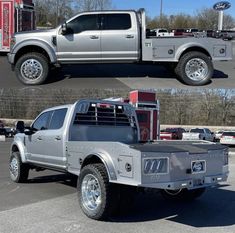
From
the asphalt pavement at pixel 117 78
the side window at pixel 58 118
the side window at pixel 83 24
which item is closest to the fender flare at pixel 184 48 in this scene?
the asphalt pavement at pixel 117 78

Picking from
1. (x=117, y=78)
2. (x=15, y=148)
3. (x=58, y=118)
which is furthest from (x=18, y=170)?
(x=117, y=78)

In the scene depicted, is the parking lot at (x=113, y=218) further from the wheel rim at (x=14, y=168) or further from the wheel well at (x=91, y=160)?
the wheel well at (x=91, y=160)

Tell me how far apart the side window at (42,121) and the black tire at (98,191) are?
248 centimetres

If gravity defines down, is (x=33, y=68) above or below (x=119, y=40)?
below

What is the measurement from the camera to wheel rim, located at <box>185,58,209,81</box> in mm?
13477

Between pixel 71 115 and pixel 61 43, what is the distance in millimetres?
5559

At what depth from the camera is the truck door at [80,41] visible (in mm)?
13609

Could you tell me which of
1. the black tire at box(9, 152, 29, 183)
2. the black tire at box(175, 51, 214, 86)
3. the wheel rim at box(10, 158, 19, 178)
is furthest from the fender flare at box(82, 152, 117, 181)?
the black tire at box(175, 51, 214, 86)

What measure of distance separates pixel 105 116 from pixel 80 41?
5.06 metres

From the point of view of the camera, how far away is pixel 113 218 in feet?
23.3

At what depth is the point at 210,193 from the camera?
31.6 feet

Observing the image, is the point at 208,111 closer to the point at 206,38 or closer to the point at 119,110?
the point at 206,38

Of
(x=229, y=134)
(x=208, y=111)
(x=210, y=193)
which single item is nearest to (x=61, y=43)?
(x=210, y=193)

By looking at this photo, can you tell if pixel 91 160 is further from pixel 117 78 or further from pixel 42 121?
pixel 117 78
